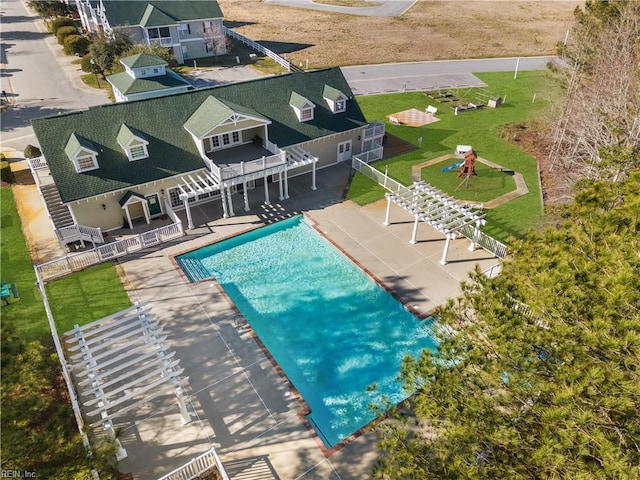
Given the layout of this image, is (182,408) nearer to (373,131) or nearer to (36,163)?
(36,163)

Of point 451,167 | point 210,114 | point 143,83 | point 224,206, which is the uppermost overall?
point 210,114

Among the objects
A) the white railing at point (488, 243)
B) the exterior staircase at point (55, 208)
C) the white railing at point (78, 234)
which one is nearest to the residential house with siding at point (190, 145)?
the white railing at point (78, 234)

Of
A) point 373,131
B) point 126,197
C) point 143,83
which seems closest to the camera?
point 126,197

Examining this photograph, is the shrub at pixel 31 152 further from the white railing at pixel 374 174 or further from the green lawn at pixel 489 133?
the white railing at pixel 374 174

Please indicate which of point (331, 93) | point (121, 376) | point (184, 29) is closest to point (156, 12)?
point (184, 29)

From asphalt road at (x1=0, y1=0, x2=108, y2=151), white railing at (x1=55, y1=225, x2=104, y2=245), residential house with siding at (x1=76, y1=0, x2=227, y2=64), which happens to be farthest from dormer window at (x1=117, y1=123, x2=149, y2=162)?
residential house with siding at (x1=76, y1=0, x2=227, y2=64)

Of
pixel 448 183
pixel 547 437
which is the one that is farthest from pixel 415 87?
pixel 547 437

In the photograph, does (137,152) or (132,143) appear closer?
(132,143)
